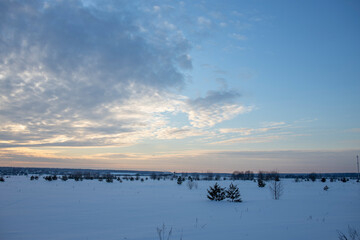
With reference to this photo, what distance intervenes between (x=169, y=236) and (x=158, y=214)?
→ 14.0 feet

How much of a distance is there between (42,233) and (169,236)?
414 centimetres

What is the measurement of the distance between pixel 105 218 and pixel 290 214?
350 inches

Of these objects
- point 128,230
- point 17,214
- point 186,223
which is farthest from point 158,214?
point 17,214

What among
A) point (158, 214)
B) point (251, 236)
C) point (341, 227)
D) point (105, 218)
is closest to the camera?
point (251, 236)

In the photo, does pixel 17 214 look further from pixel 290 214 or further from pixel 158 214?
pixel 290 214

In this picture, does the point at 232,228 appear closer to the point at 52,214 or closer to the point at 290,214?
the point at 290,214

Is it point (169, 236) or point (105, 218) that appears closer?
point (169, 236)

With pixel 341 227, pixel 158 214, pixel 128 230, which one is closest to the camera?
pixel 128 230

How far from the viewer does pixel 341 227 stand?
368 inches

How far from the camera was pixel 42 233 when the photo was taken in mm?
8117

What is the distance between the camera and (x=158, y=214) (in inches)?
478

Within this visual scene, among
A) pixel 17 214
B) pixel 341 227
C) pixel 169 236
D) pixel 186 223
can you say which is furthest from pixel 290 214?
pixel 17 214

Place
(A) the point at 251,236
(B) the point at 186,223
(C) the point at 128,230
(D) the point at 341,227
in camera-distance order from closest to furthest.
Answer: (A) the point at 251,236 → (C) the point at 128,230 → (D) the point at 341,227 → (B) the point at 186,223

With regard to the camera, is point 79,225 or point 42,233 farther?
point 79,225
